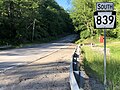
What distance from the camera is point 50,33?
11525 cm

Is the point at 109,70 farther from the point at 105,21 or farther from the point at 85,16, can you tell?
the point at 85,16

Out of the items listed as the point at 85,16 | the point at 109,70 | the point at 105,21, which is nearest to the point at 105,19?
the point at 105,21

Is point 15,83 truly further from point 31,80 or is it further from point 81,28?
point 81,28

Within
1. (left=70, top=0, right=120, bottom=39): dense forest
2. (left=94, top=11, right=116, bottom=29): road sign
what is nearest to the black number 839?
(left=94, top=11, right=116, bottom=29): road sign

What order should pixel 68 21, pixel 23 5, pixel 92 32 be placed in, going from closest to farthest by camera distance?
pixel 23 5
pixel 92 32
pixel 68 21

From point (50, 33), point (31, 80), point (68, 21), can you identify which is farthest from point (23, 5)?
point (68, 21)

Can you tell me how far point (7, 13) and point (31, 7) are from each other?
479 inches

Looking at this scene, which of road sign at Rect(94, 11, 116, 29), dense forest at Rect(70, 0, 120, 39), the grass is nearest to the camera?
road sign at Rect(94, 11, 116, 29)

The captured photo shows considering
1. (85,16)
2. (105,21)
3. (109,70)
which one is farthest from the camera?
(85,16)

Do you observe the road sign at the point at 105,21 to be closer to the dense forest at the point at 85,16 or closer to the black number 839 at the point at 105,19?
the black number 839 at the point at 105,19

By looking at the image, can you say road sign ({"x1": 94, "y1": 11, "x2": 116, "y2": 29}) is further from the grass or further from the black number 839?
the grass

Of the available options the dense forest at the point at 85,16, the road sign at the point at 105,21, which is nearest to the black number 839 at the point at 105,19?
the road sign at the point at 105,21

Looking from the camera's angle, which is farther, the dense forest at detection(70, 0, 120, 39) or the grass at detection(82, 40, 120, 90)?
the dense forest at detection(70, 0, 120, 39)

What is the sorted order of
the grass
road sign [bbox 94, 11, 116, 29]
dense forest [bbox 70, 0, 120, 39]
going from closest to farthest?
1. road sign [bbox 94, 11, 116, 29]
2. the grass
3. dense forest [bbox 70, 0, 120, 39]
